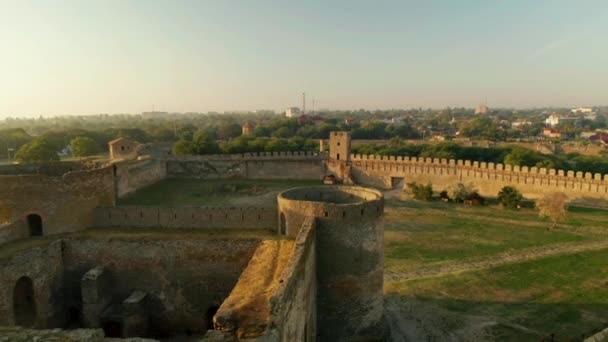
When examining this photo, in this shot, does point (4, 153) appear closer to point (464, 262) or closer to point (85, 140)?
point (85, 140)

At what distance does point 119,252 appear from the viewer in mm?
13031

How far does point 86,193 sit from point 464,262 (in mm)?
14767

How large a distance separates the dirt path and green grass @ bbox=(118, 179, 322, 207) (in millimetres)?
12418

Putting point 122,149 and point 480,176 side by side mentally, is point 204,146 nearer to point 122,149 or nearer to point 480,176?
point 122,149

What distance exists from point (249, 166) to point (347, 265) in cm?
2857

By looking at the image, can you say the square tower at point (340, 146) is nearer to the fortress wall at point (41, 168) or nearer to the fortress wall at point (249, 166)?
the fortress wall at point (249, 166)

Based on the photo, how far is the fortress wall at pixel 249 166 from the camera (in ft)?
127

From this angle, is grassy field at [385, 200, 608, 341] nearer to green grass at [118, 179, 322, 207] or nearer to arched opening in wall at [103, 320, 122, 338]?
Result: arched opening in wall at [103, 320, 122, 338]

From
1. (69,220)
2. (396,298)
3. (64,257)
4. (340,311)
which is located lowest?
(396,298)

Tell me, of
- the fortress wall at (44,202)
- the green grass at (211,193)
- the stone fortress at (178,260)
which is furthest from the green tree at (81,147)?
the fortress wall at (44,202)

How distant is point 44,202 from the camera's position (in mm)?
13766

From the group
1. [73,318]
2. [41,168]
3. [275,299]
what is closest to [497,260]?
[275,299]

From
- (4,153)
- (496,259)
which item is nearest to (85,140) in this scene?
(4,153)

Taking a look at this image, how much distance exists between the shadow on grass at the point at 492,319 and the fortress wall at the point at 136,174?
20.6m
